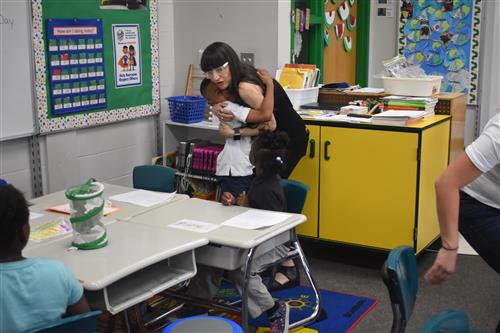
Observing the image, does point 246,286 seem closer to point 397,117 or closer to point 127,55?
point 397,117

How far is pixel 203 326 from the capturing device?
2.32 m

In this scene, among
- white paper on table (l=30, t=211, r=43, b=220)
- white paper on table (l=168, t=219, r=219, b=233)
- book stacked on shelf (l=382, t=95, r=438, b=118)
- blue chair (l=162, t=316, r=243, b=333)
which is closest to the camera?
blue chair (l=162, t=316, r=243, b=333)

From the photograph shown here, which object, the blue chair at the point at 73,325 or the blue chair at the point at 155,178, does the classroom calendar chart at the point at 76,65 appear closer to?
the blue chair at the point at 155,178

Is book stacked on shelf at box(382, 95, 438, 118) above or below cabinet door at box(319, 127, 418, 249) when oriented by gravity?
above

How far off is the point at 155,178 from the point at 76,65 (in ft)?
3.30

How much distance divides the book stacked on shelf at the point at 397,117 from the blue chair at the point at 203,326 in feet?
6.80

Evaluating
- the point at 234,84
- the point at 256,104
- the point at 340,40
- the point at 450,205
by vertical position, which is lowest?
the point at 450,205

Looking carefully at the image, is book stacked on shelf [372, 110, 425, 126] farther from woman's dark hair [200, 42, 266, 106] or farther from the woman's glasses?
the woman's glasses

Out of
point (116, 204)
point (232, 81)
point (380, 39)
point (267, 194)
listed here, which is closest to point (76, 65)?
point (232, 81)

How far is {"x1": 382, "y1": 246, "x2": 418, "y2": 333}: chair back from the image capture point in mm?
2035

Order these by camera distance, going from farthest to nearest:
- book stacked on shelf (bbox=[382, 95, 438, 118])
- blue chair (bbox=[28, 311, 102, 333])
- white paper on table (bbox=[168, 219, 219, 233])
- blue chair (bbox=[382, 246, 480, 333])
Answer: book stacked on shelf (bbox=[382, 95, 438, 118]) < white paper on table (bbox=[168, 219, 219, 233]) < blue chair (bbox=[382, 246, 480, 333]) < blue chair (bbox=[28, 311, 102, 333])

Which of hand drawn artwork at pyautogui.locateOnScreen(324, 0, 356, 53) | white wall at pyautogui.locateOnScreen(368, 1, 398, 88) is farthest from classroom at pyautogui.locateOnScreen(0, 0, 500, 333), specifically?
white wall at pyautogui.locateOnScreen(368, 1, 398, 88)

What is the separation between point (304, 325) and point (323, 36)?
3211 mm

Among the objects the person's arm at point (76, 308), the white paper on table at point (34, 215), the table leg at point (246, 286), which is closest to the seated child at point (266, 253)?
the table leg at point (246, 286)
